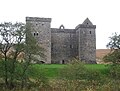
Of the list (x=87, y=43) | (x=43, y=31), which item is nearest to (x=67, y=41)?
(x=87, y=43)

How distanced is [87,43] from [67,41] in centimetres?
453

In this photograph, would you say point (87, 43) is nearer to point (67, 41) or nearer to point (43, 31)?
point (67, 41)

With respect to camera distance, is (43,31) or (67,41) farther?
(67,41)

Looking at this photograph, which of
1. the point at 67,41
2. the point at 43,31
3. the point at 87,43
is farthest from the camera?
the point at 67,41

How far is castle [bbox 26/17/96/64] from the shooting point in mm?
60562

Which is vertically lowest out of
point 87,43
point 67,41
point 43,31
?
point 87,43

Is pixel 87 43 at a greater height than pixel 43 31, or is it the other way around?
pixel 43 31

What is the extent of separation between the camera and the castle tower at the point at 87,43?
6297 centimetres

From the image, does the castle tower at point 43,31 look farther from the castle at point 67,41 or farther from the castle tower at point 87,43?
the castle tower at point 87,43

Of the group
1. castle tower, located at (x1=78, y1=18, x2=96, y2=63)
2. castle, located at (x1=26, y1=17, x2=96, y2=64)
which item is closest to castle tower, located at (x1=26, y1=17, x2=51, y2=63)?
castle, located at (x1=26, y1=17, x2=96, y2=64)

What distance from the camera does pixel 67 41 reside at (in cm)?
6531

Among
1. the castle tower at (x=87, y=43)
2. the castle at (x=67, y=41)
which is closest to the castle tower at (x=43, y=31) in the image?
the castle at (x=67, y=41)

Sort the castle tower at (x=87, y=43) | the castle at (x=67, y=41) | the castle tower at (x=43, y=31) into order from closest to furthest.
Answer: the castle tower at (x=43, y=31), the castle at (x=67, y=41), the castle tower at (x=87, y=43)

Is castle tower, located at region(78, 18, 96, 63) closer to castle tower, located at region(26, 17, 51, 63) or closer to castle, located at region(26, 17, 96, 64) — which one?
castle, located at region(26, 17, 96, 64)
